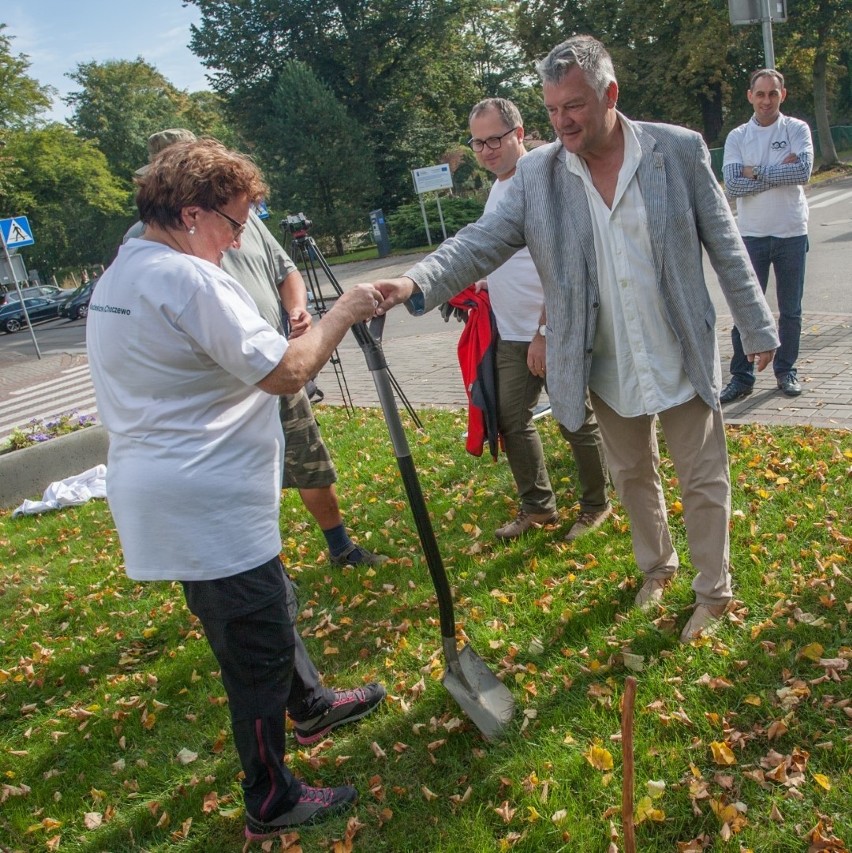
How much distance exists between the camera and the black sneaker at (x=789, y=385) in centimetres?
624

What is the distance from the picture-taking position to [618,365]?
338cm

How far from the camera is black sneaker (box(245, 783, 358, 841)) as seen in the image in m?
2.99

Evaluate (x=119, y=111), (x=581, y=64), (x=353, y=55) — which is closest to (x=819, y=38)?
(x=353, y=55)

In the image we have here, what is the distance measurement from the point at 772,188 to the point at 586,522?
3131 mm

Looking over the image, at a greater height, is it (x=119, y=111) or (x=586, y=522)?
(x=119, y=111)

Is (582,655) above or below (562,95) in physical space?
below

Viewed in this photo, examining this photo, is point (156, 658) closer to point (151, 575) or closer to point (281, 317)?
point (281, 317)

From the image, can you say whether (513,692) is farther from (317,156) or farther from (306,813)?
(317,156)

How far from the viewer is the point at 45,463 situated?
27.1 feet

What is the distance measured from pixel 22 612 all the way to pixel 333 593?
221 cm

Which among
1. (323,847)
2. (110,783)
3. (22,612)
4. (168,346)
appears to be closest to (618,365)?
(168,346)

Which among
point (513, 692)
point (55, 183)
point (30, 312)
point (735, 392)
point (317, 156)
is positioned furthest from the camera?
point (55, 183)

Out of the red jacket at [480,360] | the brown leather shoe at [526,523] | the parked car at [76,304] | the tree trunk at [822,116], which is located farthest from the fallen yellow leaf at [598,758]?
the parked car at [76,304]

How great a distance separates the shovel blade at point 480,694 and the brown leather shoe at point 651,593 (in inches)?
30.1
